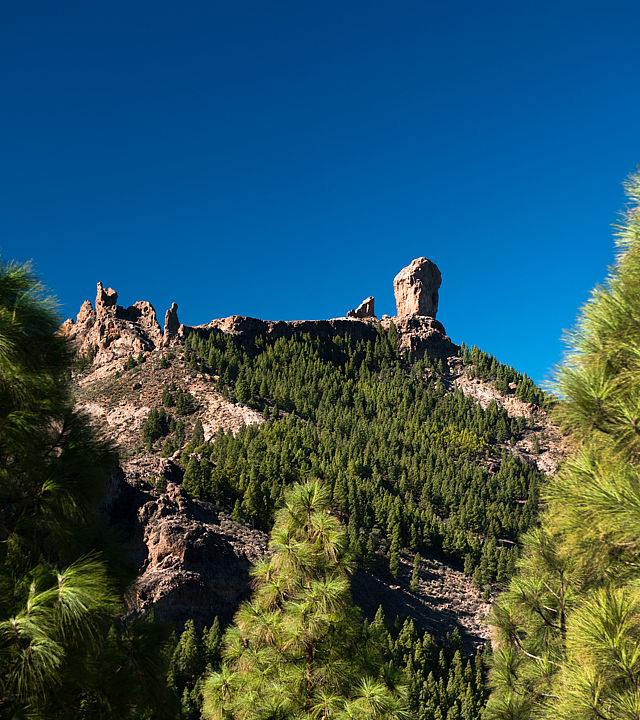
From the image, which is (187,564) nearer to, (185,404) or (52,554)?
(52,554)

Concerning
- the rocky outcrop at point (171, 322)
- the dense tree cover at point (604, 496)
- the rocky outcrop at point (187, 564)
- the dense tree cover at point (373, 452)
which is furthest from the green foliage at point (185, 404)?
the dense tree cover at point (604, 496)

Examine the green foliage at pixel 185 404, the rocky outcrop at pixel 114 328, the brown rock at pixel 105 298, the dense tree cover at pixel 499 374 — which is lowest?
the green foliage at pixel 185 404

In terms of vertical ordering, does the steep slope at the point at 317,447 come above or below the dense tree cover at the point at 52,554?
above

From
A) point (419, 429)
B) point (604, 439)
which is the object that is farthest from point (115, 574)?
point (419, 429)

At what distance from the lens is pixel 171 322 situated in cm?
14912

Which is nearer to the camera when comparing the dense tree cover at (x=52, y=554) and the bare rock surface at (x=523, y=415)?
the dense tree cover at (x=52, y=554)

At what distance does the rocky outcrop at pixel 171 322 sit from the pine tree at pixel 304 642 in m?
145

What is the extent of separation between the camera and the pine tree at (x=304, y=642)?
7898 millimetres

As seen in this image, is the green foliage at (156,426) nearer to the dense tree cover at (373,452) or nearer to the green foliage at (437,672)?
the dense tree cover at (373,452)

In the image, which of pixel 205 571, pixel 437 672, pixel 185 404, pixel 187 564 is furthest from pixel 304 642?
pixel 185 404

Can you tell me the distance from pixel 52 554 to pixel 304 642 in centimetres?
480

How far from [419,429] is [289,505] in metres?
124

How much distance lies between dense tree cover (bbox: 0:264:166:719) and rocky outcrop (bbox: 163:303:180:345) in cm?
14737

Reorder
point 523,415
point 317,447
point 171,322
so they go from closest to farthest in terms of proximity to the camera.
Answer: point 317,447 < point 171,322 < point 523,415
